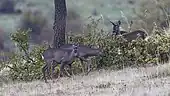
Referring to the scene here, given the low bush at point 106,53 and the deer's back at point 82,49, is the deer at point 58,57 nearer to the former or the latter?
the deer's back at point 82,49

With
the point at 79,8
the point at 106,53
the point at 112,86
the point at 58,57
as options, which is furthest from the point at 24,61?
the point at 79,8

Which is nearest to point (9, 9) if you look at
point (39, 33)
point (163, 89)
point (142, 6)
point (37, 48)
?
point (39, 33)

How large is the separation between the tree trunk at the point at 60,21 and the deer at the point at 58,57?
4.50ft

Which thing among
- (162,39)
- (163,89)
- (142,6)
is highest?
(142,6)

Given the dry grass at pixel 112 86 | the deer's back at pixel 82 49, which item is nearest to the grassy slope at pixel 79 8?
the deer's back at pixel 82 49

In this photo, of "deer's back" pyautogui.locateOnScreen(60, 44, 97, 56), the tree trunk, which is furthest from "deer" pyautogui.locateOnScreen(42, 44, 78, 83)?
the tree trunk

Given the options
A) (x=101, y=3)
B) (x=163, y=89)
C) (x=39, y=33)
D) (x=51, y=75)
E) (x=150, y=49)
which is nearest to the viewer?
(x=163, y=89)

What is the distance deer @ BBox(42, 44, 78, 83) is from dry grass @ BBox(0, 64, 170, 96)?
0.82m

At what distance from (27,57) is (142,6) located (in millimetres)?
17151

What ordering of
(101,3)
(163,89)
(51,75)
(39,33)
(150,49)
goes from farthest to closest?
1. (101,3)
2. (39,33)
3. (150,49)
4. (51,75)
5. (163,89)

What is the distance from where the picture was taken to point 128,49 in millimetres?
17094

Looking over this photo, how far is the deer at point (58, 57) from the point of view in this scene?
15477 mm

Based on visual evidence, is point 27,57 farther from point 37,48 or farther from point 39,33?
point 39,33

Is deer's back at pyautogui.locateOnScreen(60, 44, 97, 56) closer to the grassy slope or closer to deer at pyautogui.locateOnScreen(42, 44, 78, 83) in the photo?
deer at pyautogui.locateOnScreen(42, 44, 78, 83)
